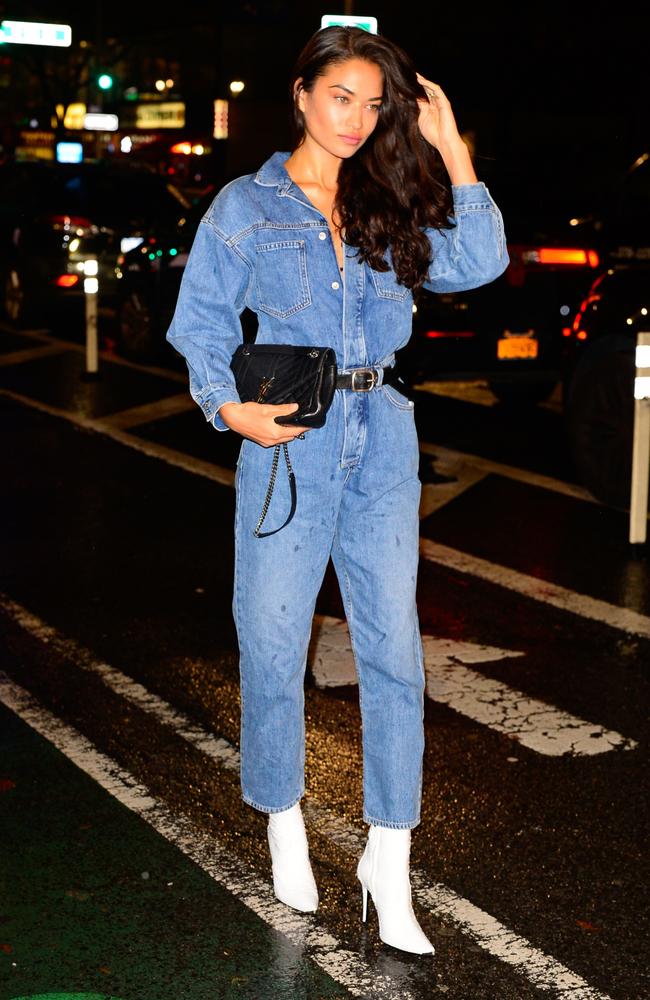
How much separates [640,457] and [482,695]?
2.62m

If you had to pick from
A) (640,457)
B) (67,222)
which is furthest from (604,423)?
(67,222)

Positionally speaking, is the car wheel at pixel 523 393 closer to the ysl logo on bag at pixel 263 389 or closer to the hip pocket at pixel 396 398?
the hip pocket at pixel 396 398

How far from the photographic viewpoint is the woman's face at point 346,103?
141 inches

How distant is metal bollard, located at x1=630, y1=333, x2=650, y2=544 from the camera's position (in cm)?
779

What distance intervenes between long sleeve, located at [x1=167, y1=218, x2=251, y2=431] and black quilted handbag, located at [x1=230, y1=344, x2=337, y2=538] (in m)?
0.05

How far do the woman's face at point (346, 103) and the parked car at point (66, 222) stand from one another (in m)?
12.2

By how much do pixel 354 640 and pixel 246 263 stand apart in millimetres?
954

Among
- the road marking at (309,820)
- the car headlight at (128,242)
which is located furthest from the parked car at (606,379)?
the car headlight at (128,242)

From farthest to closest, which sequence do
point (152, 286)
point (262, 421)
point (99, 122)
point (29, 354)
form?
1. point (99, 122)
2. point (29, 354)
3. point (152, 286)
4. point (262, 421)

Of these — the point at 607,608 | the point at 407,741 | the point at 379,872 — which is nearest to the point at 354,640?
the point at 407,741

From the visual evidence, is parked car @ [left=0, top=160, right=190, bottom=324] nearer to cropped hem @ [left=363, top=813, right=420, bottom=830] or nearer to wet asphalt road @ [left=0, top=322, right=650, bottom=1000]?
wet asphalt road @ [left=0, top=322, right=650, bottom=1000]

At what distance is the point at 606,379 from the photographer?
850 cm

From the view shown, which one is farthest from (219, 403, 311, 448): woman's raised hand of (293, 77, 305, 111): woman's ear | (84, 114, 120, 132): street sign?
(84, 114, 120, 132): street sign

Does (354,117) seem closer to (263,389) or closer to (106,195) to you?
(263,389)
